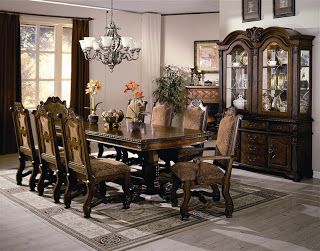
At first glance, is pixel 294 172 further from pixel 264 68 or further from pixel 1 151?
pixel 1 151

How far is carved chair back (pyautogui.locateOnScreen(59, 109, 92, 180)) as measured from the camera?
4180 millimetres

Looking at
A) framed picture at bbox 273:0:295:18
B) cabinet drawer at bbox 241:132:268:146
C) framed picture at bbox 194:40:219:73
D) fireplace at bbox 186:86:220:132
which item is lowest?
cabinet drawer at bbox 241:132:268:146

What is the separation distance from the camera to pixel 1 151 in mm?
7785

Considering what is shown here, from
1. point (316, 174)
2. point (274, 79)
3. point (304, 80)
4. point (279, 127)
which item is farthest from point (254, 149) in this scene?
point (304, 80)

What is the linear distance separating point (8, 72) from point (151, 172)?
4025mm

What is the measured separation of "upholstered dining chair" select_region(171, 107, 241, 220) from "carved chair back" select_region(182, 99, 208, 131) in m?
0.97

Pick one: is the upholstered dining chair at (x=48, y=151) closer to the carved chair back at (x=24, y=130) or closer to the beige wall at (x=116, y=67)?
the carved chair back at (x=24, y=130)

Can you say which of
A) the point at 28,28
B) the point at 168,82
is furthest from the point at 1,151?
the point at 168,82

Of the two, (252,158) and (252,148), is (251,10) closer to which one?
(252,148)

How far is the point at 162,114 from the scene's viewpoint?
612 centimetres

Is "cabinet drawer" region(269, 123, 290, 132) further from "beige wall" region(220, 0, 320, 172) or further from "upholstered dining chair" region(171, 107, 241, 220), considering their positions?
"upholstered dining chair" region(171, 107, 241, 220)

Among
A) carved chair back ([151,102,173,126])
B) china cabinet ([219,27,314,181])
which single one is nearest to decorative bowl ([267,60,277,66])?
china cabinet ([219,27,314,181])

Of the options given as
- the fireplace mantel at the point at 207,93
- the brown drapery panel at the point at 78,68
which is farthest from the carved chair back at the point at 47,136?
the fireplace mantel at the point at 207,93

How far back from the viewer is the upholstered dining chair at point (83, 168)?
4207 mm
